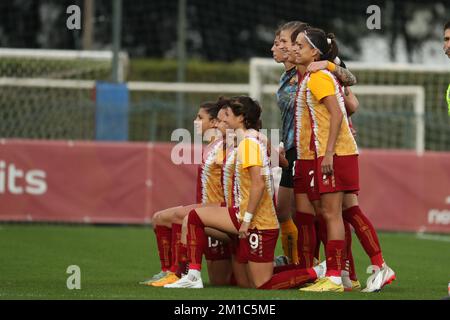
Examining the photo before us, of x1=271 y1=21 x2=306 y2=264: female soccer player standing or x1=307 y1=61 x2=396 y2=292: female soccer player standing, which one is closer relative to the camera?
x1=307 y1=61 x2=396 y2=292: female soccer player standing

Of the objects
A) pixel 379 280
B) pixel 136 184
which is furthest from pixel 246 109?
pixel 136 184

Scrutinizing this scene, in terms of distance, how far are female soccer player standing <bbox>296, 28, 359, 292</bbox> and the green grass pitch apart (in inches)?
12.5

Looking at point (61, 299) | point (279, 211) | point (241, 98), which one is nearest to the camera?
point (61, 299)

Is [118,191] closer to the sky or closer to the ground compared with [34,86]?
closer to the ground

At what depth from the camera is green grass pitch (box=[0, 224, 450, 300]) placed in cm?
942

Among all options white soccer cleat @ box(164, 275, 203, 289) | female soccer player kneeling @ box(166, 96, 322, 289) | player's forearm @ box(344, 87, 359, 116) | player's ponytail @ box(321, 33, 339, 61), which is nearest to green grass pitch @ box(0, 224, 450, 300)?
white soccer cleat @ box(164, 275, 203, 289)

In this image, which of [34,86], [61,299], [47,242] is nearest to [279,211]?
[61,299]

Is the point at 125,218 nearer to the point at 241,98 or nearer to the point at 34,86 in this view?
the point at 34,86

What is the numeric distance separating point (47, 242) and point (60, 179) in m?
3.18

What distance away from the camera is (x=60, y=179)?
18.7m

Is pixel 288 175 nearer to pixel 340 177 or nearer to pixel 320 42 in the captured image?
pixel 340 177

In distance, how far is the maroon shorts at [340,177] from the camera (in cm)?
974

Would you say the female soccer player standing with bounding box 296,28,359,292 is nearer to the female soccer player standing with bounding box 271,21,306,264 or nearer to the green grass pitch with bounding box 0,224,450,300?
the green grass pitch with bounding box 0,224,450,300
